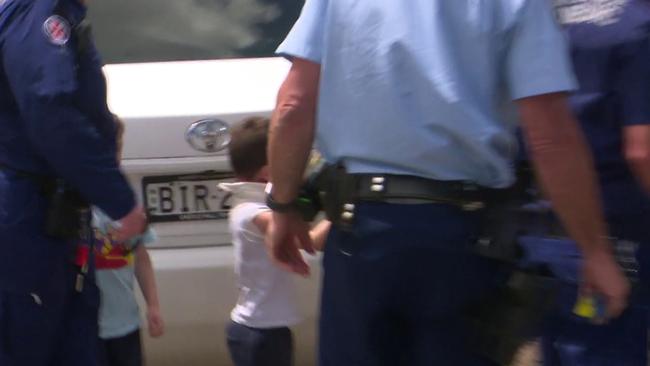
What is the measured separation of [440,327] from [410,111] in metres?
0.48

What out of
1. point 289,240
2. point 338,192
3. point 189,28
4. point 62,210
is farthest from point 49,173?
point 189,28

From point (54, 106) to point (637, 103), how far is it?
1401 millimetres

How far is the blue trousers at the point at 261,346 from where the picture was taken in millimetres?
4180

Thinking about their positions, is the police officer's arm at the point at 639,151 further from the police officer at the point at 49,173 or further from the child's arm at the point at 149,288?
Answer: the child's arm at the point at 149,288

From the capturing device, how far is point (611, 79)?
3.18 m

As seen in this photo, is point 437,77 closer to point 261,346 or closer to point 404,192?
point 404,192

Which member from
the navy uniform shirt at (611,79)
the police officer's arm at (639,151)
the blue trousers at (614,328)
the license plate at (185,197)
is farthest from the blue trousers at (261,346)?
the police officer's arm at (639,151)

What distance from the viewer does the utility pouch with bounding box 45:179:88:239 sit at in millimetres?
3496

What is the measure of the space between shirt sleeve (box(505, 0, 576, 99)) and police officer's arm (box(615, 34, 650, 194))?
311 mm

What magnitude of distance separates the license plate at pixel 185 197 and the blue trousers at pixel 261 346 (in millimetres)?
553

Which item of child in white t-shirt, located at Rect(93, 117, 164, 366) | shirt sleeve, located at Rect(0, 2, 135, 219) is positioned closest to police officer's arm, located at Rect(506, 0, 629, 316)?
shirt sleeve, located at Rect(0, 2, 135, 219)

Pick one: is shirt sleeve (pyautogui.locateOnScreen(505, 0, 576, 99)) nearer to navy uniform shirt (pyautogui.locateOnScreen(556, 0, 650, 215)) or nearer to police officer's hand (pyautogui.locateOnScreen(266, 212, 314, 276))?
navy uniform shirt (pyautogui.locateOnScreen(556, 0, 650, 215))

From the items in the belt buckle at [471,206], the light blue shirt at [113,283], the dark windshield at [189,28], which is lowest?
the light blue shirt at [113,283]

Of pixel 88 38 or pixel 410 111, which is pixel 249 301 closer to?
pixel 88 38
